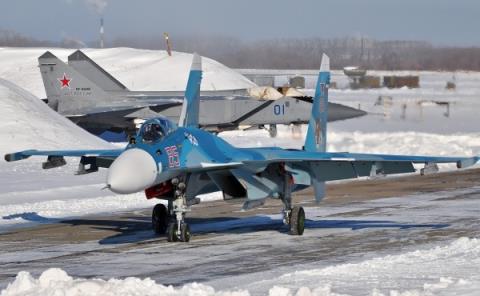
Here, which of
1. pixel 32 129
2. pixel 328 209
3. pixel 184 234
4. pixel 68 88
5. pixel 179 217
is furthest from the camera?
pixel 68 88

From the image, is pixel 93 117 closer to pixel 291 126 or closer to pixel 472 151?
pixel 291 126

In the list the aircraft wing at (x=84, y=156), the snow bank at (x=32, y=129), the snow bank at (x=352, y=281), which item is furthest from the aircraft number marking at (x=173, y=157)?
the snow bank at (x=32, y=129)

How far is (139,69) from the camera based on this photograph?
73438mm

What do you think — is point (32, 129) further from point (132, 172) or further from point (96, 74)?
point (132, 172)

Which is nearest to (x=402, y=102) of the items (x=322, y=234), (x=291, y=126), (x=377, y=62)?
(x=291, y=126)

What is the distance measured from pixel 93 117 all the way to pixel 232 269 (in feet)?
104

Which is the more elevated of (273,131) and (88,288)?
(273,131)

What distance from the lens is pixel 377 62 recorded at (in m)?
66.7

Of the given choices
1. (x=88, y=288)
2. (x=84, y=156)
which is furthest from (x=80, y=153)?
(x=88, y=288)

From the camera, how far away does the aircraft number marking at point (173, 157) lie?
1672 cm

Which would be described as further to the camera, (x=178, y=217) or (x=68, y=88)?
(x=68, y=88)

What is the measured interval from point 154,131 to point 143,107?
95.8 feet

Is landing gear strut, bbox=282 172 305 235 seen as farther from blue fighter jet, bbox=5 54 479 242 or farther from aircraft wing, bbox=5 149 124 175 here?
aircraft wing, bbox=5 149 124 175

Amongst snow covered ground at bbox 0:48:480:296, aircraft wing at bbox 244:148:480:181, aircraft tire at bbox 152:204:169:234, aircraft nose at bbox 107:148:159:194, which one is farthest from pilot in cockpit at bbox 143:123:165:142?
aircraft tire at bbox 152:204:169:234
